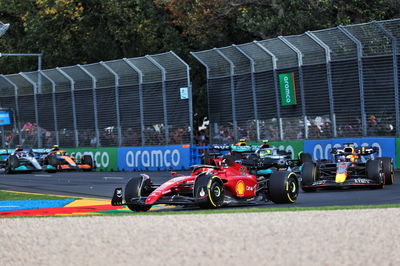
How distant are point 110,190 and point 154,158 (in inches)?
407

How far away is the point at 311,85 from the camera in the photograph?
88.3ft

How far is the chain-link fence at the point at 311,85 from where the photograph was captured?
24656 mm

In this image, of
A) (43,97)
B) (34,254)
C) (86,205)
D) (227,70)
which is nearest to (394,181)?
(86,205)

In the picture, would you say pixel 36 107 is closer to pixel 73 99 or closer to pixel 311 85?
pixel 73 99

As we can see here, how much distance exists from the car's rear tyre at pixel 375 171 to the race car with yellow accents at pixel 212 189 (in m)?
3.01

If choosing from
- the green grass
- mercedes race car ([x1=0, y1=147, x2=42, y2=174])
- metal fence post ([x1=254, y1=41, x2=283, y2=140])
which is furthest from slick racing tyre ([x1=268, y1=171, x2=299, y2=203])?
mercedes race car ([x1=0, y1=147, x2=42, y2=174])

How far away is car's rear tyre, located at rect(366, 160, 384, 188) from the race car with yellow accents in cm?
301

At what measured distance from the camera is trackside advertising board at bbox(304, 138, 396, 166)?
24.3m

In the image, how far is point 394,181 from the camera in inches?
821

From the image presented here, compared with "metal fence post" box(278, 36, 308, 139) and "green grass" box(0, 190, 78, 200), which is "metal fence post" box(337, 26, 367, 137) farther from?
"green grass" box(0, 190, 78, 200)

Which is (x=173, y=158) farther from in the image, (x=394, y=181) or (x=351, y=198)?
(x=351, y=198)

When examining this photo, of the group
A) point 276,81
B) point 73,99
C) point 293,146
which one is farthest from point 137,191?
point 73,99

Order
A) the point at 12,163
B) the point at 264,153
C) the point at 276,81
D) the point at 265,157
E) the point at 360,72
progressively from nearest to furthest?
1. the point at 265,157
2. the point at 264,153
3. the point at 360,72
4. the point at 276,81
5. the point at 12,163

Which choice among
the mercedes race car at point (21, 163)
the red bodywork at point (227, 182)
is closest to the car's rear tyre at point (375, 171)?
the red bodywork at point (227, 182)
